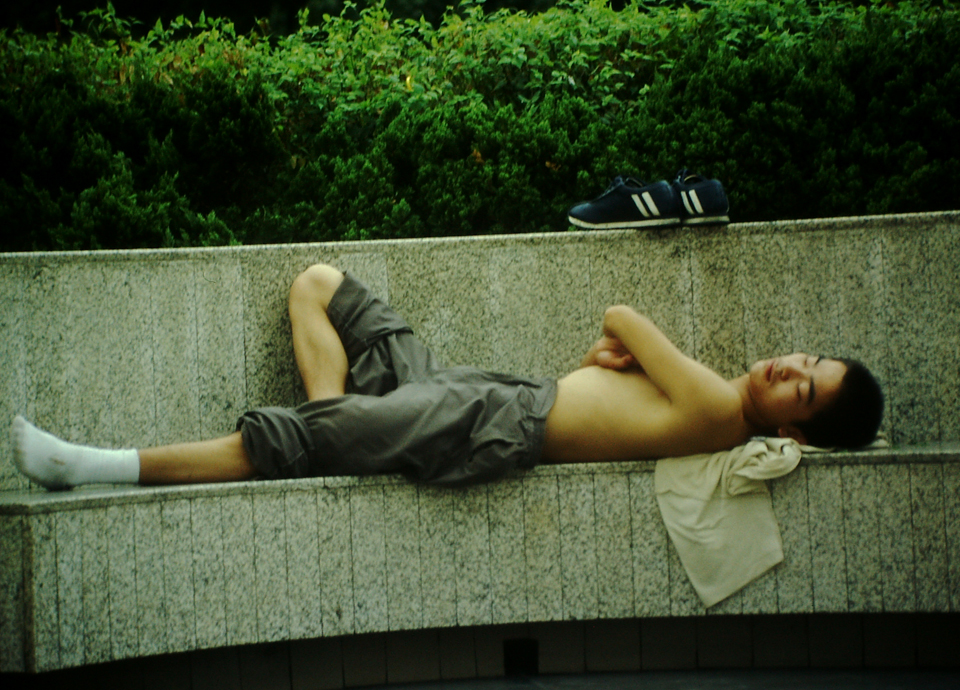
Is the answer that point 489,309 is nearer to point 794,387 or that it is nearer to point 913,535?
point 794,387

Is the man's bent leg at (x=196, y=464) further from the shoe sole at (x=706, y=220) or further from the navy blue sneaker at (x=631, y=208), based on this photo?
the shoe sole at (x=706, y=220)

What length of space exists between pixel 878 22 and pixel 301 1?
7.37 meters

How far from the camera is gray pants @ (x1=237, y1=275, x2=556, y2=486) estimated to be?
10.1ft

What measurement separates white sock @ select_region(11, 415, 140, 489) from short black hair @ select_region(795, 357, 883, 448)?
252 cm

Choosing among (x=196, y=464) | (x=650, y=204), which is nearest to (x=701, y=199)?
(x=650, y=204)

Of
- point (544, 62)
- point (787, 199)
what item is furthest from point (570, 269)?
point (544, 62)

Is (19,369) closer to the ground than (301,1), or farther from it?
closer to the ground

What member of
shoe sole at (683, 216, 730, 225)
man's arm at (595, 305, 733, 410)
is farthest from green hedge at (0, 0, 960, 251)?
man's arm at (595, 305, 733, 410)

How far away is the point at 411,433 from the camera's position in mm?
Answer: 3074

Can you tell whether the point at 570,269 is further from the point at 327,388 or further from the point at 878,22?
the point at 878,22

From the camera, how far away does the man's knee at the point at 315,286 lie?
364 cm

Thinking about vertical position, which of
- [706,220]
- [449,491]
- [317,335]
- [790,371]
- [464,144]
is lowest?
[449,491]

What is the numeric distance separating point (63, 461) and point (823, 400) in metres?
2.78

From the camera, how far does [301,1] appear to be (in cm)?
1016
